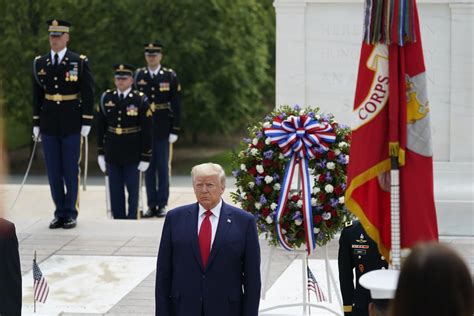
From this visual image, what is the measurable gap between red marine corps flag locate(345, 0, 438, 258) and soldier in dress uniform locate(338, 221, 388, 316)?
618mm

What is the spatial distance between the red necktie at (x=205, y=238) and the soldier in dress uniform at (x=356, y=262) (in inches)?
29.9

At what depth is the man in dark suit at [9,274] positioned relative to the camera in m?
4.71

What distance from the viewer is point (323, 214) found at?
7176 millimetres

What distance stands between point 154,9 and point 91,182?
11.5 ft

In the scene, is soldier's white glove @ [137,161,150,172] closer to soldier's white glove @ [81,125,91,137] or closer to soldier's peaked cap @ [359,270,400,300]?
soldier's white glove @ [81,125,91,137]

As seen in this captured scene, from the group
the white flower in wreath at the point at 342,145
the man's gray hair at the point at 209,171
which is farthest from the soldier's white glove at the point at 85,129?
the man's gray hair at the point at 209,171

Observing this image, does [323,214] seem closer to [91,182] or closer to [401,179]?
[401,179]

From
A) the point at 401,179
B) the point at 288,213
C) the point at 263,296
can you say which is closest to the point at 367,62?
the point at 401,179

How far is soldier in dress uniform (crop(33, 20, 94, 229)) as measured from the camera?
35.3 ft

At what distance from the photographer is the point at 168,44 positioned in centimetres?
2016

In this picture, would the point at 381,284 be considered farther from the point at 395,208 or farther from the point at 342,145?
the point at 342,145

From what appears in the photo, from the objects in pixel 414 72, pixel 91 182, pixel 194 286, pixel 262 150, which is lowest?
pixel 91 182

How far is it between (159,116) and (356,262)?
715cm

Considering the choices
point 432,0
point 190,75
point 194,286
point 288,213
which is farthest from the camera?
point 190,75
